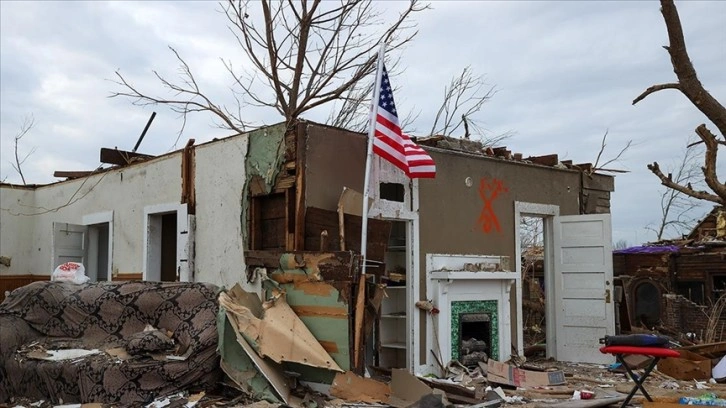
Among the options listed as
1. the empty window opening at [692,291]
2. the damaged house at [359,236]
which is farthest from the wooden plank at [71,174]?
the empty window opening at [692,291]

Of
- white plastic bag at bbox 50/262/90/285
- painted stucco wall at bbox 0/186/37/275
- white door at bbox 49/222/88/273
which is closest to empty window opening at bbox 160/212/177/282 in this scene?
white plastic bag at bbox 50/262/90/285

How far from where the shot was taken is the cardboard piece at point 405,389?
659 centimetres

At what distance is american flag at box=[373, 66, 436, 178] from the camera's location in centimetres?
780

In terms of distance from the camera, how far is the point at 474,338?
9117 mm

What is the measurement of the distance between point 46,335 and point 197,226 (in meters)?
2.15

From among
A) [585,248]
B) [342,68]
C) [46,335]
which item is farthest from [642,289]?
[46,335]

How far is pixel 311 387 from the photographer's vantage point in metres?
6.99

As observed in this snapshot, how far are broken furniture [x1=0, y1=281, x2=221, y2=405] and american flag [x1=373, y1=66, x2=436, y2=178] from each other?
2.44 meters

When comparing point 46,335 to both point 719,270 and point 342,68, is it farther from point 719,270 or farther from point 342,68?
point 719,270

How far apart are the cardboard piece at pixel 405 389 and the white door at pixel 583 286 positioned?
13.1ft

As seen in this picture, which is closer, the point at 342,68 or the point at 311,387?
the point at 311,387

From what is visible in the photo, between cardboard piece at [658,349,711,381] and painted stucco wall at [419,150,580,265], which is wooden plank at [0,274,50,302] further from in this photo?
cardboard piece at [658,349,711,381]

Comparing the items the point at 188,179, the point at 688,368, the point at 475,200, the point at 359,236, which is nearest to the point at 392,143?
the point at 359,236

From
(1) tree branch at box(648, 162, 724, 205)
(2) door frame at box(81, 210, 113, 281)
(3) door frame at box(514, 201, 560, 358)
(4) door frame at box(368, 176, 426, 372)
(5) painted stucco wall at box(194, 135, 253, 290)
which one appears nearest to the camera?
(1) tree branch at box(648, 162, 724, 205)
